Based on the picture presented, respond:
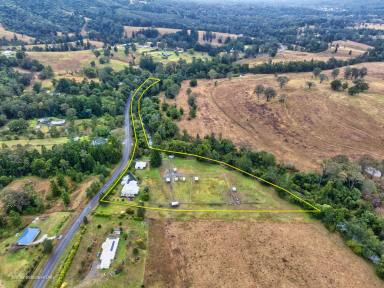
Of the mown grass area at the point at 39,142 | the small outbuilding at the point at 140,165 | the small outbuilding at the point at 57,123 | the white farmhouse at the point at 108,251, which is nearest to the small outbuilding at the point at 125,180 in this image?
the small outbuilding at the point at 140,165

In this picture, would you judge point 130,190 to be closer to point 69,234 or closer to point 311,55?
point 69,234

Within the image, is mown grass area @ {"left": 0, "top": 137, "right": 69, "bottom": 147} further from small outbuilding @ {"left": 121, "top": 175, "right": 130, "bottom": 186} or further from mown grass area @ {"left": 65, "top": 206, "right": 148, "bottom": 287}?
mown grass area @ {"left": 65, "top": 206, "right": 148, "bottom": 287}

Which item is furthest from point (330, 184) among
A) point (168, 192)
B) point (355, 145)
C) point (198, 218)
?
point (168, 192)

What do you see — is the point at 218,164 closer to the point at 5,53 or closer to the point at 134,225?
the point at 134,225

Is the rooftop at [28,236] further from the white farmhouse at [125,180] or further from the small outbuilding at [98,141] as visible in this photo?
the small outbuilding at [98,141]

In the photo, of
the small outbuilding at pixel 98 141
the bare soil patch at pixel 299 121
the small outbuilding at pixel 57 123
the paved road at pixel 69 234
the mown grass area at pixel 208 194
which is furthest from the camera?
the small outbuilding at pixel 57 123

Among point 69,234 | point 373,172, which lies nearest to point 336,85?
point 373,172
